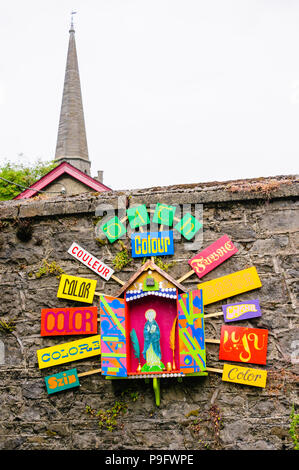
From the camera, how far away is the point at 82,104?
25.8 m

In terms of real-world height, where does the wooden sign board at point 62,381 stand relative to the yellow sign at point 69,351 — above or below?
below

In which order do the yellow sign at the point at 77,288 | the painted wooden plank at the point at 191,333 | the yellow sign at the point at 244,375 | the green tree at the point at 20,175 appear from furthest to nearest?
1. the green tree at the point at 20,175
2. the yellow sign at the point at 77,288
3. the yellow sign at the point at 244,375
4. the painted wooden plank at the point at 191,333

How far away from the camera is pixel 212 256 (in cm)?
412

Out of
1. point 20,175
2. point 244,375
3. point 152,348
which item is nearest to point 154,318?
point 152,348

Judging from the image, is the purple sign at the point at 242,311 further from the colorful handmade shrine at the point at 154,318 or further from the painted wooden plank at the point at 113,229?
the painted wooden plank at the point at 113,229

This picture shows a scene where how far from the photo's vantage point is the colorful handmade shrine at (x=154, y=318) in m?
3.79

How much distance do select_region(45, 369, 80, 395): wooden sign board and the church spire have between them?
67.4 feet

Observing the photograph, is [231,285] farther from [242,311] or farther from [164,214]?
[164,214]

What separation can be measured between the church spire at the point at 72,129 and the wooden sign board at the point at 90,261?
66.0ft

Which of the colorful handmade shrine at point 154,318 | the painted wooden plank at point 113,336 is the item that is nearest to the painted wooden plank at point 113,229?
the colorful handmade shrine at point 154,318

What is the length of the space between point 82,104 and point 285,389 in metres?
24.3

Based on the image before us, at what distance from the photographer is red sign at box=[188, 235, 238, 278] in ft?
13.5

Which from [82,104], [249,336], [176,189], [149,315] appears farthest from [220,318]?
[82,104]

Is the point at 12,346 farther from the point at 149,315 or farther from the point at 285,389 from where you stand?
the point at 285,389
